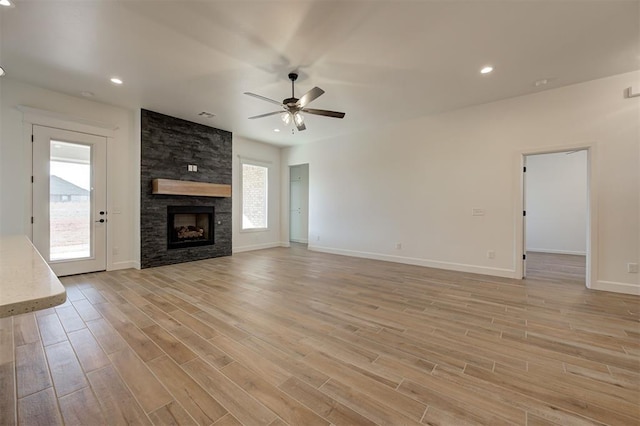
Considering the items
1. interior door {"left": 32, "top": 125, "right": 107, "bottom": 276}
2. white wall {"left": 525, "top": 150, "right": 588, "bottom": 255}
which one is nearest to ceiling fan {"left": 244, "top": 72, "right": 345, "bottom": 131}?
interior door {"left": 32, "top": 125, "right": 107, "bottom": 276}

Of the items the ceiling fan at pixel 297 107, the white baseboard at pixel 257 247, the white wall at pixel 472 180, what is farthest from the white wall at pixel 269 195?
the ceiling fan at pixel 297 107

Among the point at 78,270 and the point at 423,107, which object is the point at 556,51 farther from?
the point at 78,270

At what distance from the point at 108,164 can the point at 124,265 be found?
6.13ft

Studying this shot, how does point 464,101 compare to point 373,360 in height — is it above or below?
above

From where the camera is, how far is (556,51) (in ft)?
9.86

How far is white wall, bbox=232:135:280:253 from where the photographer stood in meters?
6.72

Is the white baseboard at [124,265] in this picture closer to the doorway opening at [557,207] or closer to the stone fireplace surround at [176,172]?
the stone fireplace surround at [176,172]

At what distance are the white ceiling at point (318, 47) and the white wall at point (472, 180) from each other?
437mm

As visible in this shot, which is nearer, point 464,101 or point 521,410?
point 521,410

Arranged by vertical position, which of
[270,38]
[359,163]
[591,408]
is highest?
[270,38]

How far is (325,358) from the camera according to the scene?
1951 mm

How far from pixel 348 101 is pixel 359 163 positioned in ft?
6.45

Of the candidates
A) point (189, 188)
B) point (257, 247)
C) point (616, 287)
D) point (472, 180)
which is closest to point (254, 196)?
point (257, 247)

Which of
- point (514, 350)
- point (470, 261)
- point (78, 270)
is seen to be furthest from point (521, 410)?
point (78, 270)
